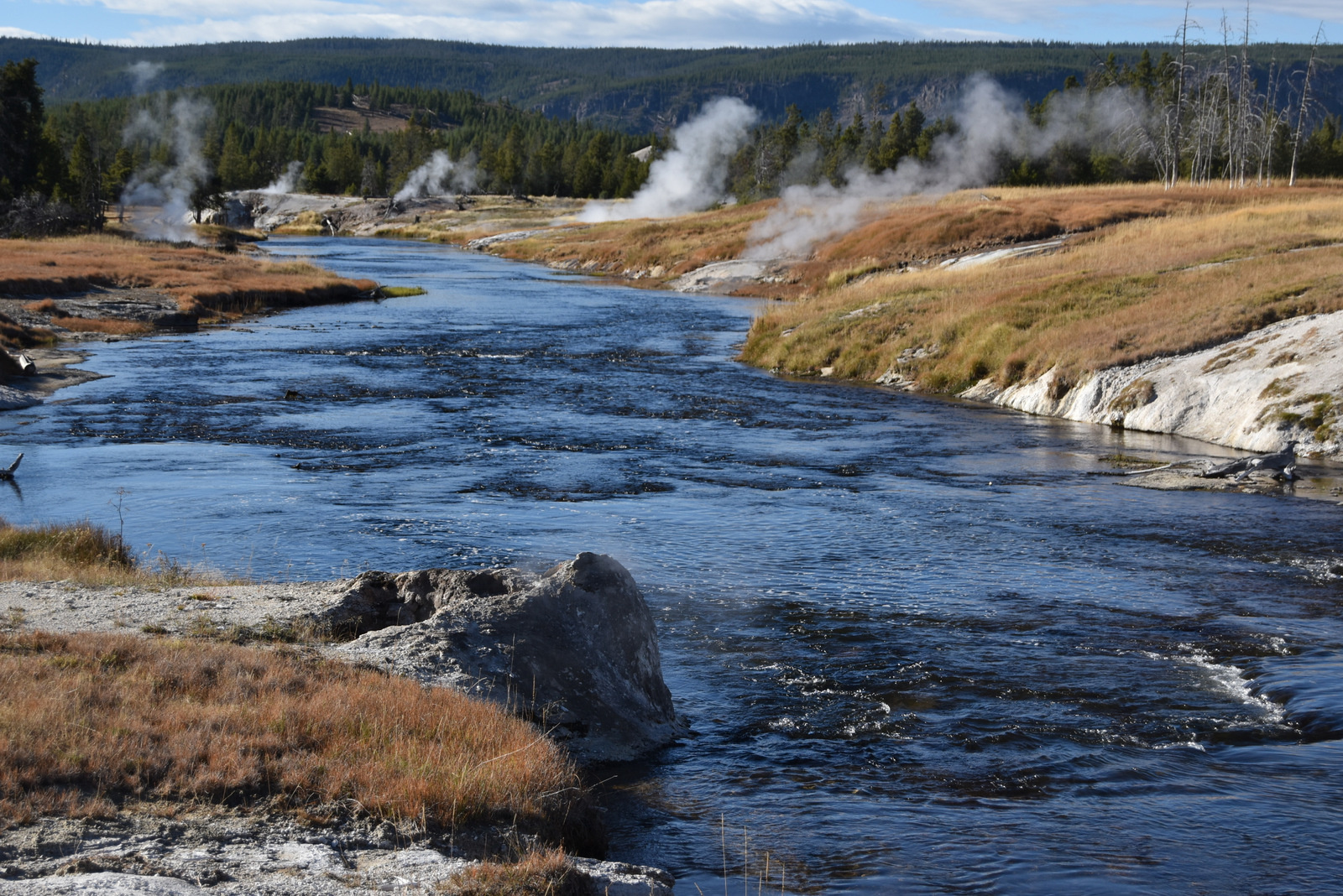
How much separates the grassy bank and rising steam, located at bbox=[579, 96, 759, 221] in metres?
61.8

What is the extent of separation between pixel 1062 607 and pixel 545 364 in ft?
79.9

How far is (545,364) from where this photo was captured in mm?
36375

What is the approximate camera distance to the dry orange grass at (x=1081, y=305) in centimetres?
2902

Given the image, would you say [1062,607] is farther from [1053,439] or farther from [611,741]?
[1053,439]

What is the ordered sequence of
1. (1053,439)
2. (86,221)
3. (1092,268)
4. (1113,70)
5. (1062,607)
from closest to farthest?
(1062,607)
(1053,439)
(1092,268)
(86,221)
(1113,70)

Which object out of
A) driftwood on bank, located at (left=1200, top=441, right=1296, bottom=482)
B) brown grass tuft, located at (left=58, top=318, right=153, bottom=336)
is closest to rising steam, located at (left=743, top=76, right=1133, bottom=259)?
brown grass tuft, located at (left=58, top=318, right=153, bottom=336)

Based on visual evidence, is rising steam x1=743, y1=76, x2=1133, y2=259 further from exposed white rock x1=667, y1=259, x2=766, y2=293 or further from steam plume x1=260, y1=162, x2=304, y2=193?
steam plume x1=260, y1=162, x2=304, y2=193

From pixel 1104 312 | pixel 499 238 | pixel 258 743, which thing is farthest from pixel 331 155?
pixel 258 743

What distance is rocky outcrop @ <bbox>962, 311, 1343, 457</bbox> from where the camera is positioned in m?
23.7

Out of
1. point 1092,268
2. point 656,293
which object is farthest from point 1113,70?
point 1092,268

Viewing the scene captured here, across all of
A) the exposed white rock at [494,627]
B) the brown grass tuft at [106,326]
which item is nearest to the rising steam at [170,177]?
the brown grass tuft at [106,326]

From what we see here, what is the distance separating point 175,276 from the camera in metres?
53.3

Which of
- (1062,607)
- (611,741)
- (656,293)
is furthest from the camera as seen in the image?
(656,293)

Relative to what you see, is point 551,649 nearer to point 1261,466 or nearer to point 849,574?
point 849,574
